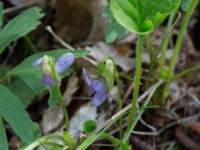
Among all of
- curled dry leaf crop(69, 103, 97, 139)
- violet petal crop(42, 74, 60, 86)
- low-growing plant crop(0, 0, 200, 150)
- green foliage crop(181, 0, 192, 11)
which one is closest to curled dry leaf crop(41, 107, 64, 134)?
curled dry leaf crop(69, 103, 97, 139)

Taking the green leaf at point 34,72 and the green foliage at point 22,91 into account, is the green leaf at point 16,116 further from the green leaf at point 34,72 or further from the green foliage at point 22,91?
the green foliage at point 22,91

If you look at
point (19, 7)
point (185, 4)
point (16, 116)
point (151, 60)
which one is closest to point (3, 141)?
point (16, 116)

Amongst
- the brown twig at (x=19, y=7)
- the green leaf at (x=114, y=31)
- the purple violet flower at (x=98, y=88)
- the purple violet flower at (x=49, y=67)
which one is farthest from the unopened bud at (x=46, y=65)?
the brown twig at (x=19, y=7)

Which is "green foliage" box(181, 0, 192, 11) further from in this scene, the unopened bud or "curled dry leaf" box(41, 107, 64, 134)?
"curled dry leaf" box(41, 107, 64, 134)

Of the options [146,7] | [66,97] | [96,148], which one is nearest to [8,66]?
[66,97]

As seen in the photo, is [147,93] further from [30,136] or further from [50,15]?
[50,15]
